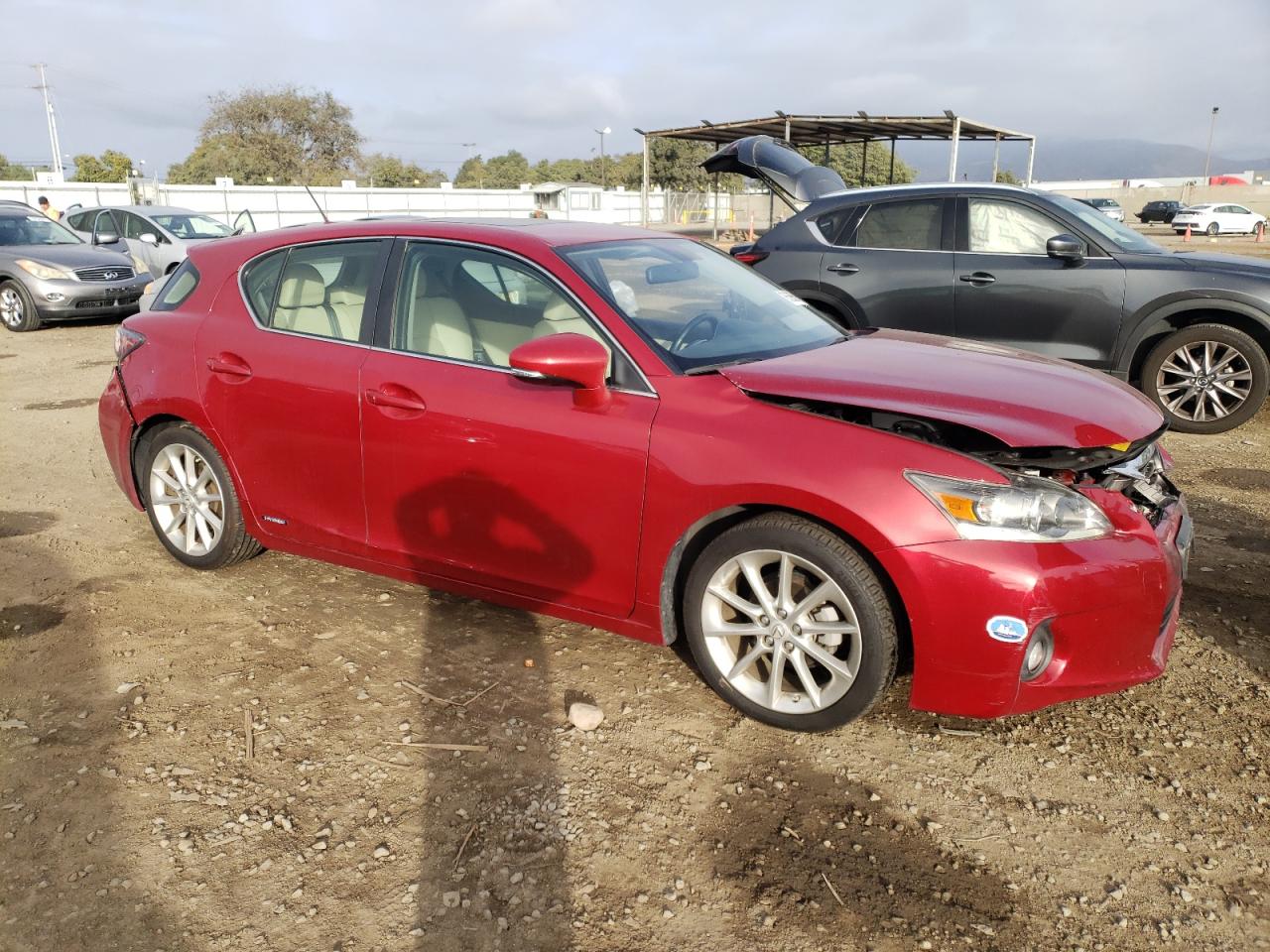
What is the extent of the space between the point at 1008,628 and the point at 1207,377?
5.30m

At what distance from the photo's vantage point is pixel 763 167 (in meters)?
10.5

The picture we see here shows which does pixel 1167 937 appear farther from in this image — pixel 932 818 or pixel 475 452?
pixel 475 452

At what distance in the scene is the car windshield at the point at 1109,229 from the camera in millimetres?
7051

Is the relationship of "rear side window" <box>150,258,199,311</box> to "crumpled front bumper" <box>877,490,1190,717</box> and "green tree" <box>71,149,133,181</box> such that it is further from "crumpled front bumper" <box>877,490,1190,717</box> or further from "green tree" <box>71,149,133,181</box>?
"green tree" <box>71,149,133,181</box>

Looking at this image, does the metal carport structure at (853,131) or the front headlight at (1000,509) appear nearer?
the front headlight at (1000,509)

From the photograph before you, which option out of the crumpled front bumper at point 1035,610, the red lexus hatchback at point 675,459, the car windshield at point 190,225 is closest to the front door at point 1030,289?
the red lexus hatchback at point 675,459

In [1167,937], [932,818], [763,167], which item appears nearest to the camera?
[1167,937]

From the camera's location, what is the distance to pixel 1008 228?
727 cm

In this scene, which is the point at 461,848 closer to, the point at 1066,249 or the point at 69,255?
the point at 1066,249

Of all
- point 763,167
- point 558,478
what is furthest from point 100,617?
point 763,167

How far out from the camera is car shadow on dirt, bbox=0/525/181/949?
7.81ft

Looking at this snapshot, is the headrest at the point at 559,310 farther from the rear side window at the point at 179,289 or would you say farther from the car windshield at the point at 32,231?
the car windshield at the point at 32,231

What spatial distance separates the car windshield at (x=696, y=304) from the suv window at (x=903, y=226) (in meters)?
3.50

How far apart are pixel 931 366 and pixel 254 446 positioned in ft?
9.10
